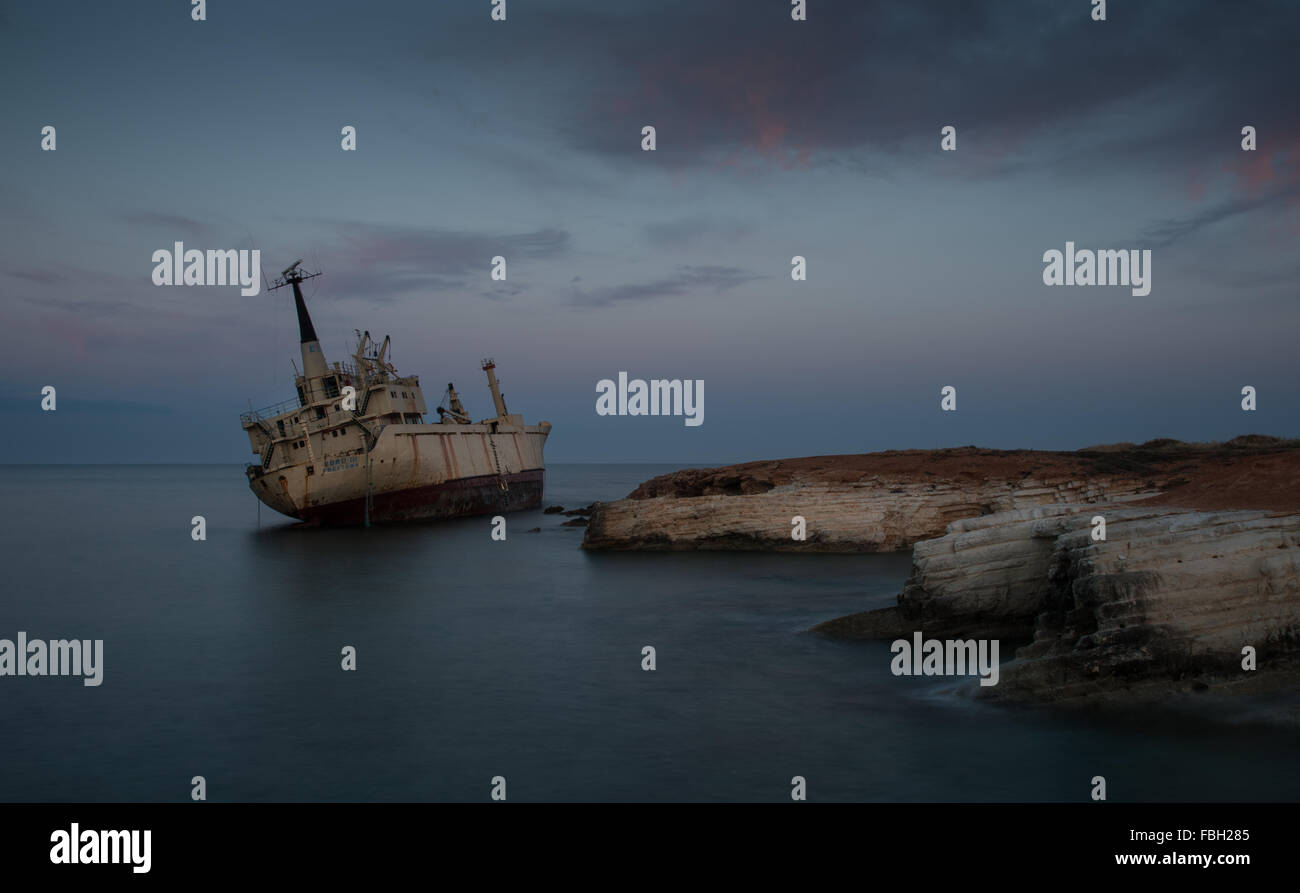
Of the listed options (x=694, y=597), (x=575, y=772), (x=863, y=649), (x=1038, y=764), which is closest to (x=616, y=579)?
(x=694, y=597)

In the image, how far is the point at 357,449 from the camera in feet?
168

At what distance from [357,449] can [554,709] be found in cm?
3659

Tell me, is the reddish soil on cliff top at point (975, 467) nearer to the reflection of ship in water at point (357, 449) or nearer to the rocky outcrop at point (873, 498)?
the rocky outcrop at point (873, 498)

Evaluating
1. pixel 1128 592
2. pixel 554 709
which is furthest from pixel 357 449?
pixel 1128 592

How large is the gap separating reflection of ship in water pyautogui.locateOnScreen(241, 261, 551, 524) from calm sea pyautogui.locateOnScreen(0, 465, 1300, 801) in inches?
668

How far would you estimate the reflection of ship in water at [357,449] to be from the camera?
51.0 m

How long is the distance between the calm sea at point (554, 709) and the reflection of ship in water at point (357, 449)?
55.7ft

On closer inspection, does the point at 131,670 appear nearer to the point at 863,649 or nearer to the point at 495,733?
the point at 495,733

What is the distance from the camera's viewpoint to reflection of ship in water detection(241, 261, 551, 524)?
51.0 meters
